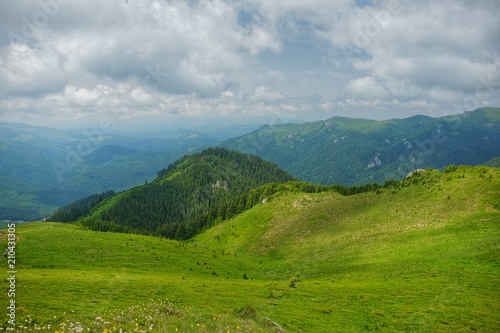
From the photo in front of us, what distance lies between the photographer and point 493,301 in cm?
2966

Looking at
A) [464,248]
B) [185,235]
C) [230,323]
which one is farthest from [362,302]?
[185,235]

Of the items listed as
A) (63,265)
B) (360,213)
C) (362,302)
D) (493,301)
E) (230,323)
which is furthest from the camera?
(360,213)

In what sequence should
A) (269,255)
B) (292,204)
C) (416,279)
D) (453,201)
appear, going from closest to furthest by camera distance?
(416,279) → (453,201) → (269,255) → (292,204)

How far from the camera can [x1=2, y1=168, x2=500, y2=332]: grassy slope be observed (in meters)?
25.9

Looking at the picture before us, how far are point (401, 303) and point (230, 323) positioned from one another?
65.6 ft

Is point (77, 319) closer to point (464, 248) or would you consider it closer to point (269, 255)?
point (464, 248)

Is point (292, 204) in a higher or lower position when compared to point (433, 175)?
lower

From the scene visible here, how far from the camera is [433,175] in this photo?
79812 mm

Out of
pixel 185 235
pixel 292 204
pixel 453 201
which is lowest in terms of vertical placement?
pixel 185 235

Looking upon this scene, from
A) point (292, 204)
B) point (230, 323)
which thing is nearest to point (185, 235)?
point (292, 204)

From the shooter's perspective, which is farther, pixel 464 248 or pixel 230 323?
pixel 464 248

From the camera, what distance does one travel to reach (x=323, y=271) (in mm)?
50344

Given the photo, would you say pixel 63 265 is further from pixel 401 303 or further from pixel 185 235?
pixel 185 235

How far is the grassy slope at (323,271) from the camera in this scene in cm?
2588
